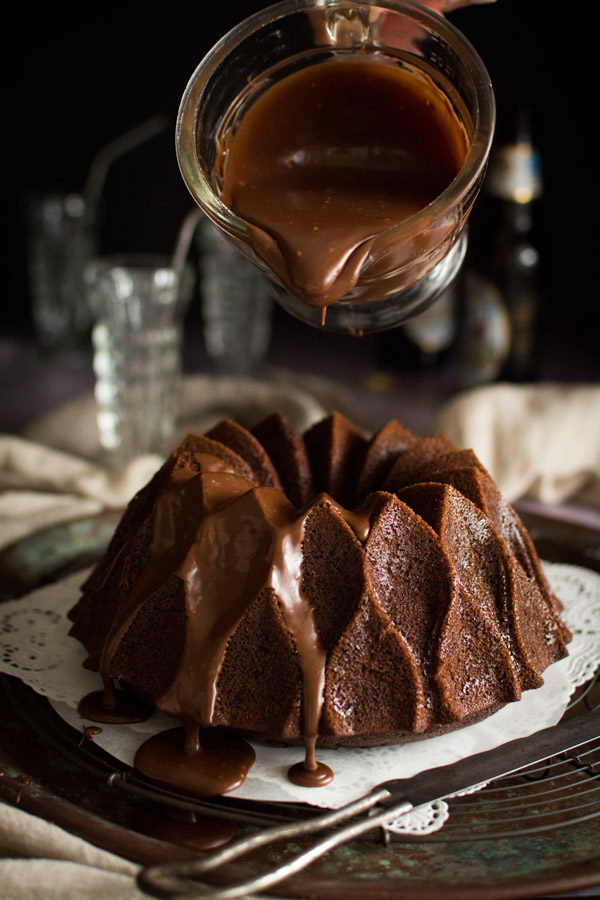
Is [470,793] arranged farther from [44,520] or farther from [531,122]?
[531,122]

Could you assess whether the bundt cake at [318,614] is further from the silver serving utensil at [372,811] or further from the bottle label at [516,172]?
the bottle label at [516,172]

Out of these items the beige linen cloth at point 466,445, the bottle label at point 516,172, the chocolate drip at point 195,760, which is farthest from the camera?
the bottle label at point 516,172

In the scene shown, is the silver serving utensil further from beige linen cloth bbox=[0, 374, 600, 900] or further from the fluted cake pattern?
beige linen cloth bbox=[0, 374, 600, 900]

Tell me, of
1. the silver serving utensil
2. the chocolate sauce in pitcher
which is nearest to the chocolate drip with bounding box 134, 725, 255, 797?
the silver serving utensil

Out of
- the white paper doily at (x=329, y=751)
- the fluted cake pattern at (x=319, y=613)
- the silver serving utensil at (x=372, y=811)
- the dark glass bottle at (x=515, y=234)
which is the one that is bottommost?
the white paper doily at (x=329, y=751)

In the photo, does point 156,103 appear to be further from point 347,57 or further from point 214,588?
point 214,588

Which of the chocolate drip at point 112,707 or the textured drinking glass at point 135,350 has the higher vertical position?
the textured drinking glass at point 135,350

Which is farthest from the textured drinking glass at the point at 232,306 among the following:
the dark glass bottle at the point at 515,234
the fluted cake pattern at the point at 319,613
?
the fluted cake pattern at the point at 319,613
